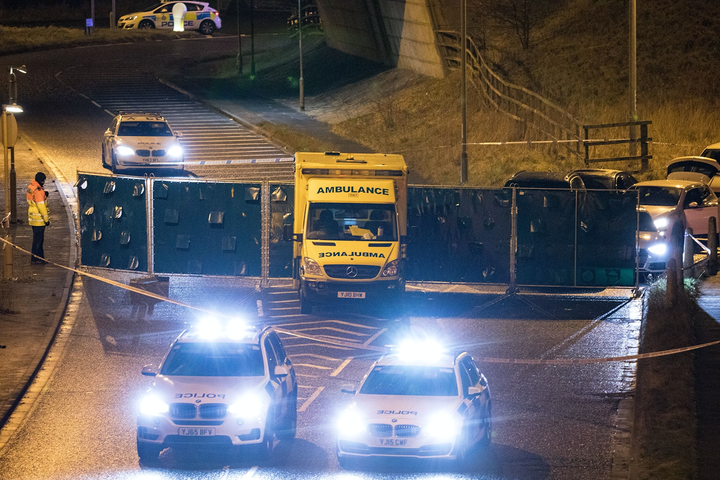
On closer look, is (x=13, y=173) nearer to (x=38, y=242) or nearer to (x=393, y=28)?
(x=38, y=242)

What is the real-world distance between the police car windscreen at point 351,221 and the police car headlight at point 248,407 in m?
8.14

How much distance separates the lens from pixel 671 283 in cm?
1909

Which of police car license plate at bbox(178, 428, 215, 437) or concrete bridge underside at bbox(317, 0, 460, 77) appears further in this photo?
concrete bridge underside at bbox(317, 0, 460, 77)

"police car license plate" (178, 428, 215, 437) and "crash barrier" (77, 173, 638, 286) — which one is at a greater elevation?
"crash barrier" (77, 173, 638, 286)

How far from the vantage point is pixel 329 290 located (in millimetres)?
19734

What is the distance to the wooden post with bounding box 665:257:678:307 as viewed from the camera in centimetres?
1878

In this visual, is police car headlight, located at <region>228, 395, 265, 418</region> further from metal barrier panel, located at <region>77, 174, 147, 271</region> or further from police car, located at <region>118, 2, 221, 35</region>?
police car, located at <region>118, 2, 221, 35</region>

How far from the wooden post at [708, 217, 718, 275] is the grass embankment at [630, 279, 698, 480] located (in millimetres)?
3709

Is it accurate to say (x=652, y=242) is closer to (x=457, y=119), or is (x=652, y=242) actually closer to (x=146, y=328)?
(x=146, y=328)

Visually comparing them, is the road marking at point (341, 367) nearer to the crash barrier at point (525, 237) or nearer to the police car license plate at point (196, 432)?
the crash barrier at point (525, 237)

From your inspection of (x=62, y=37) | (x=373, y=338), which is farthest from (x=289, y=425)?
(x=62, y=37)

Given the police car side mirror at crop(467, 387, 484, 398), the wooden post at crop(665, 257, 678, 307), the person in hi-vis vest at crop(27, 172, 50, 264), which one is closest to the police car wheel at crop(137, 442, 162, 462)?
the police car side mirror at crop(467, 387, 484, 398)

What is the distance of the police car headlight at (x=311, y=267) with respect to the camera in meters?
19.8

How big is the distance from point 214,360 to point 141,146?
67.0 ft
